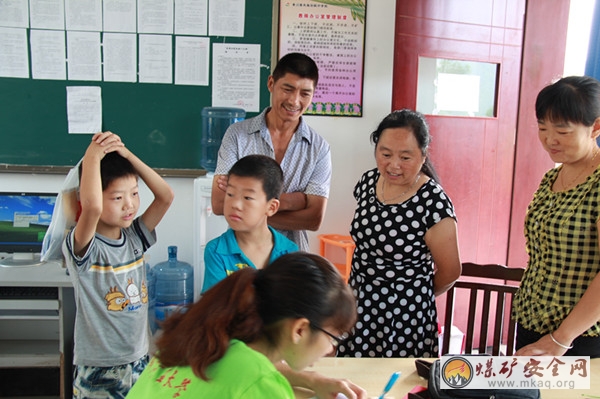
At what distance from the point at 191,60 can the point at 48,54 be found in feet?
2.68

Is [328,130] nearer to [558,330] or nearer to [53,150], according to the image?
[53,150]

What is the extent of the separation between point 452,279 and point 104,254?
45.4 inches

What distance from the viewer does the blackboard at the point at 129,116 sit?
302cm

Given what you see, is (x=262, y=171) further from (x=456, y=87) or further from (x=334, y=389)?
(x=456, y=87)

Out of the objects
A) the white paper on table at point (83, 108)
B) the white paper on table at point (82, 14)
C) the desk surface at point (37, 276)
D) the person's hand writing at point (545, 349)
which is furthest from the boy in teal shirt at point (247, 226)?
the white paper on table at point (82, 14)

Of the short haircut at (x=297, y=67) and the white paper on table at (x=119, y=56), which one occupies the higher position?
the white paper on table at (x=119, y=56)

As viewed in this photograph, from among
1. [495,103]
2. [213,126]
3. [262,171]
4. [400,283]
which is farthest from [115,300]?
[495,103]

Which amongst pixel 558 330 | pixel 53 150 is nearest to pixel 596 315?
pixel 558 330

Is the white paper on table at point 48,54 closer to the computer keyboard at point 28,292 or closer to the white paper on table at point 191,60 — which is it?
the white paper on table at point 191,60

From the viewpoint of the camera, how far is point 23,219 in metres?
2.70

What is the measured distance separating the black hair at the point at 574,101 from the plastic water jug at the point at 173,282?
223cm

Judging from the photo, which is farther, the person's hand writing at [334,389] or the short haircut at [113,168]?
the short haircut at [113,168]

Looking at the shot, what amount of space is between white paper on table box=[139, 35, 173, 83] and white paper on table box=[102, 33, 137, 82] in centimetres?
5

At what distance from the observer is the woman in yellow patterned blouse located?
4.68 ft
